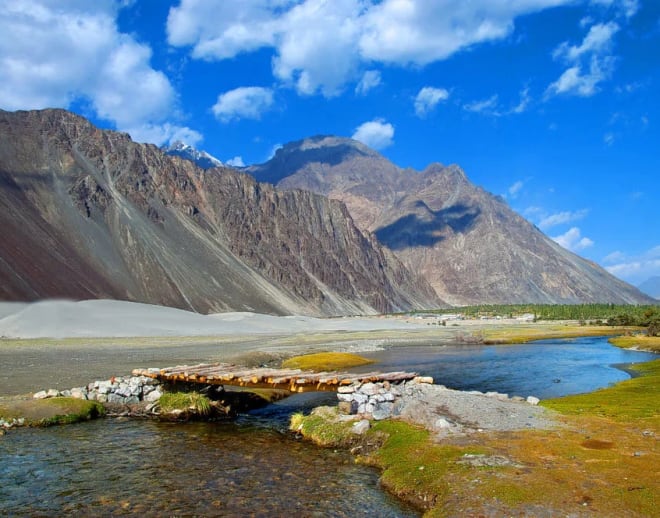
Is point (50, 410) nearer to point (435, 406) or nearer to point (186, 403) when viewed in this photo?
point (186, 403)

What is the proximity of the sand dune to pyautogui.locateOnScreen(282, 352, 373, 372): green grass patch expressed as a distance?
45.9 metres

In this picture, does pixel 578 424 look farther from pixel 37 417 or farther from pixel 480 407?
pixel 37 417

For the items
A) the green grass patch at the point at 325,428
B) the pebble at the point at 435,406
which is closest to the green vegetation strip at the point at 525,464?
the green grass patch at the point at 325,428

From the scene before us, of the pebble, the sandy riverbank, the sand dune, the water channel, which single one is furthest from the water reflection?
the sand dune

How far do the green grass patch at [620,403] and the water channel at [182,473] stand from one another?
12.0 metres

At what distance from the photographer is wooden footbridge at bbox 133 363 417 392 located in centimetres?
2958

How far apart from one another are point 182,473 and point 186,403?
1095cm

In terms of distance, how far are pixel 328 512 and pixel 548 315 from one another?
19512 centimetres

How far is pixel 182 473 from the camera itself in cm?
1877

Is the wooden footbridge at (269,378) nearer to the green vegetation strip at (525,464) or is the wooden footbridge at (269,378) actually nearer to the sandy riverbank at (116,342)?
the green vegetation strip at (525,464)

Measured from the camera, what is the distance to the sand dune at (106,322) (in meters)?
86.0

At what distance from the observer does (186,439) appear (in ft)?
78.9

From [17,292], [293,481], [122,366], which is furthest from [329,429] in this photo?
[17,292]

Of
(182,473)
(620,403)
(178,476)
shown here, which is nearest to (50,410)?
(182,473)
